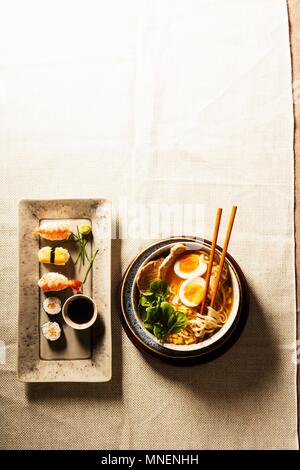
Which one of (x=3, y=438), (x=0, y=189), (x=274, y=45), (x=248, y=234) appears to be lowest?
(x=3, y=438)

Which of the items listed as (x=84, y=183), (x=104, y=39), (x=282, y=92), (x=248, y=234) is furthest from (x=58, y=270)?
(x=282, y=92)

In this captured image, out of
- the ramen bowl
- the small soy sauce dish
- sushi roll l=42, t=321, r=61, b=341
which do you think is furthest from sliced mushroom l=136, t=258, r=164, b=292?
sushi roll l=42, t=321, r=61, b=341

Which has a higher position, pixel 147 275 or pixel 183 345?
pixel 147 275

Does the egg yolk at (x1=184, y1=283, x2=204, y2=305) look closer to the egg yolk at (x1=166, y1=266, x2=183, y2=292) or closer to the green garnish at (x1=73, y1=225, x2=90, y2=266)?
the egg yolk at (x1=166, y1=266, x2=183, y2=292)

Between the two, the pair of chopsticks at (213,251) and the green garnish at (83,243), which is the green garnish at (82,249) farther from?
the pair of chopsticks at (213,251)

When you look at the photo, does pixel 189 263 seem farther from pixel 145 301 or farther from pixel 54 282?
pixel 54 282

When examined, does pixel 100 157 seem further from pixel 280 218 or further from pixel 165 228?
pixel 280 218

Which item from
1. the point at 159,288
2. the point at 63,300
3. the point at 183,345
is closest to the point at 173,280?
the point at 159,288
